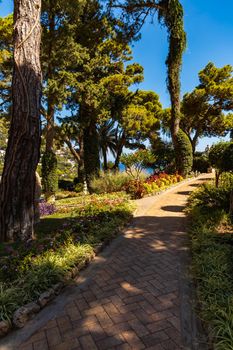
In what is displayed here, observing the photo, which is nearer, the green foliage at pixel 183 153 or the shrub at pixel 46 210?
the shrub at pixel 46 210

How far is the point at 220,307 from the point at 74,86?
1202 cm

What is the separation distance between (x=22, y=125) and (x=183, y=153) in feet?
37.7

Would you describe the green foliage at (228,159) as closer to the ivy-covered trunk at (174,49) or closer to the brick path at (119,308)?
the brick path at (119,308)

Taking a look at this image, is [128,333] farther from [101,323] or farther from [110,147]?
[110,147]

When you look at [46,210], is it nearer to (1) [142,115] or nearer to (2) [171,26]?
(2) [171,26]

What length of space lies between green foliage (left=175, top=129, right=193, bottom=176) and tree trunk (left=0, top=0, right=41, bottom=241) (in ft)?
36.5

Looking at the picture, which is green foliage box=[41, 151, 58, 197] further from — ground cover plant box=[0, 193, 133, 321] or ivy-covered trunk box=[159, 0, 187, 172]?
ivy-covered trunk box=[159, 0, 187, 172]

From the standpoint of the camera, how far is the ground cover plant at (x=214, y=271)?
2358mm

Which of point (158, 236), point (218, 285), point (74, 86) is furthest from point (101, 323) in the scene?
point (74, 86)

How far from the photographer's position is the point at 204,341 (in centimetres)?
232

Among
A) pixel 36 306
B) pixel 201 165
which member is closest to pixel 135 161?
pixel 201 165

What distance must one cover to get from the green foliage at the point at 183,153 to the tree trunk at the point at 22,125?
36.5 ft

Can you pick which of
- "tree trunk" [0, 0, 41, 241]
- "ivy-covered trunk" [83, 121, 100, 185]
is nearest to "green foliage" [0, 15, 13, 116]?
"ivy-covered trunk" [83, 121, 100, 185]

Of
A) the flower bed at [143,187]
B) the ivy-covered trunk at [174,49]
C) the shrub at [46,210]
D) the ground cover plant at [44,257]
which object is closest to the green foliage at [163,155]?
the ivy-covered trunk at [174,49]
